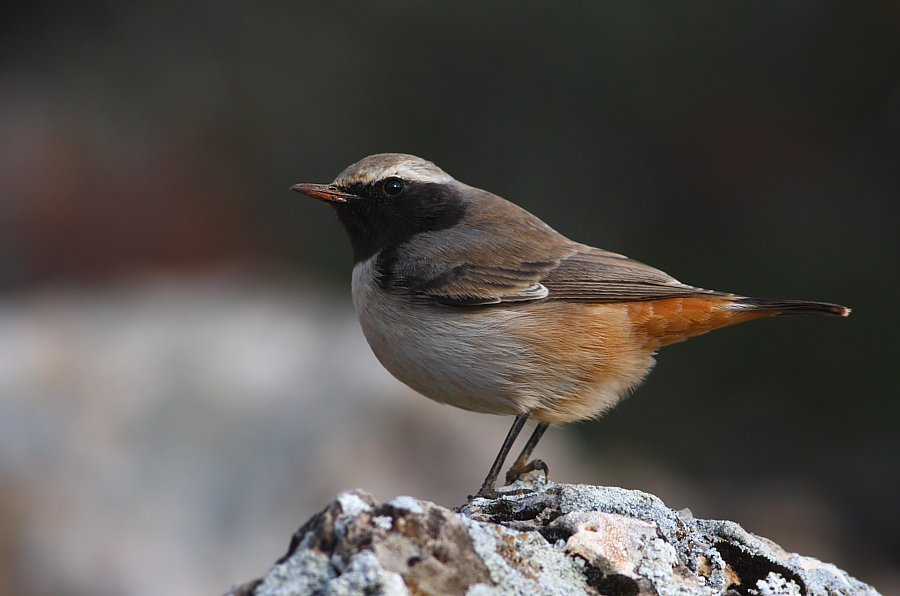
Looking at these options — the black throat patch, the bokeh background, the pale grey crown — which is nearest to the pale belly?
the black throat patch

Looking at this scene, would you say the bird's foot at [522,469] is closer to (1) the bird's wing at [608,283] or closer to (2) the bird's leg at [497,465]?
(2) the bird's leg at [497,465]

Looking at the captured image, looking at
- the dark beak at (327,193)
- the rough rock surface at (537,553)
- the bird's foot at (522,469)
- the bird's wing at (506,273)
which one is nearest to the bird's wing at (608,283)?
the bird's wing at (506,273)

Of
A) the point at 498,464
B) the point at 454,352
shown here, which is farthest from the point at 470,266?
the point at 498,464

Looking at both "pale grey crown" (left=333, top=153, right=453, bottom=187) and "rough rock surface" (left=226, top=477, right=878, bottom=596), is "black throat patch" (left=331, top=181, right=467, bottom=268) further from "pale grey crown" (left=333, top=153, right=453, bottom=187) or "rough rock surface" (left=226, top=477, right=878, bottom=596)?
"rough rock surface" (left=226, top=477, right=878, bottom=596)

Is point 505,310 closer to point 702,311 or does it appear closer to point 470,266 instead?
point 470,266

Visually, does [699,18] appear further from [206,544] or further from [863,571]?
[206,544]

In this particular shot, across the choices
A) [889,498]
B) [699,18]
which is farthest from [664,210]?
[889,498]

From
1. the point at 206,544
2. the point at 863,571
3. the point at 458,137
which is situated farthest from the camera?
the point at 458,137
